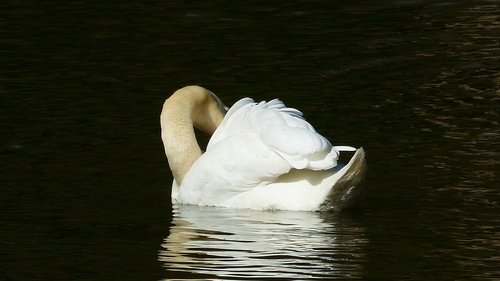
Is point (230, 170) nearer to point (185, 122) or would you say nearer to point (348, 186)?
point (348, 186)

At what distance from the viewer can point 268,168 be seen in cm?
1005

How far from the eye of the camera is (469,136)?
12.1 metres

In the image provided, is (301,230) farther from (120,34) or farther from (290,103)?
(120,34)

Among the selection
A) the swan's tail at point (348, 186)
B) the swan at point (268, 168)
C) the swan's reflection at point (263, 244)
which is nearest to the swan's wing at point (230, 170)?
the swan at point (268, 168)

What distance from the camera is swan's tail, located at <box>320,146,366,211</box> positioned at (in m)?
9.68

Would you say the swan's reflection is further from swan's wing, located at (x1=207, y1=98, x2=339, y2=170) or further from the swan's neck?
the swan's neck


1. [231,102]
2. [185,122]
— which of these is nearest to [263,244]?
[185,122]

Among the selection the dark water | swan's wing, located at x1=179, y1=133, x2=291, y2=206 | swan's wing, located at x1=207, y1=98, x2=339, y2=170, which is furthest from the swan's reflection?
swan's wing, located at x1=207, y1=98, x2=339, y2=170

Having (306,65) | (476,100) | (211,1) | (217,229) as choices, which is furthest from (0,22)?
(217,229)

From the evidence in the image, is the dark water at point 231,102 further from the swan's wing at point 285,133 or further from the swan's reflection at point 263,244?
the swan's wing at point 285,133

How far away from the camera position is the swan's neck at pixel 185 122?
1131cm

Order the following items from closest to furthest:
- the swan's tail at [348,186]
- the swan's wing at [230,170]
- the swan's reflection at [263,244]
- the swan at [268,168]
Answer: the swan's reflection at [263,244] → the swan's tail at [348,186] → the swan at [268,168] → the swan's wing at [230,170]

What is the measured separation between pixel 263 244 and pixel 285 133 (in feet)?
2.80

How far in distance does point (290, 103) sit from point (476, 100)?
1.60m
